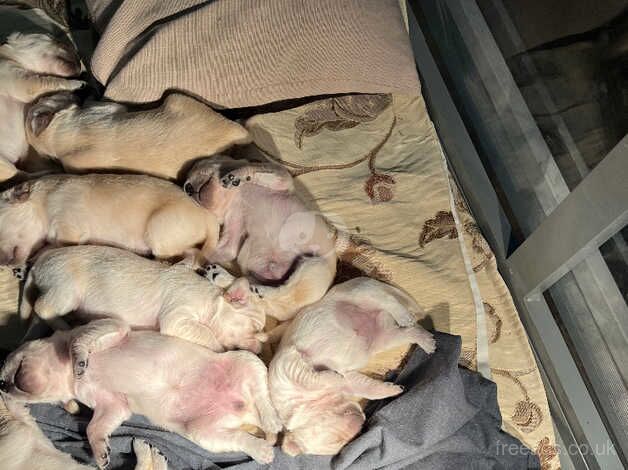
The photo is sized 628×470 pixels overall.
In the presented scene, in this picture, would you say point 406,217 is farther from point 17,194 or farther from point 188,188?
point 17,194

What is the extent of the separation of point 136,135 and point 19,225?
16.3 inches

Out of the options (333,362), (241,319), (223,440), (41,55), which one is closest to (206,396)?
(223,440)

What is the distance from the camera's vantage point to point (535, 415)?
74.4 inches

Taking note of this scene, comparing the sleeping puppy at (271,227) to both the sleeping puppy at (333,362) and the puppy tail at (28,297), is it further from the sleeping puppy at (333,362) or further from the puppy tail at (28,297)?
the puppy tail at (28,297)

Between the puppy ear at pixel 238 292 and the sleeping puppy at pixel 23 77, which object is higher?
the sleeping puppy at pixel 23 77

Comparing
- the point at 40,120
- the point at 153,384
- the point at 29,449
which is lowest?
the point at 29,449

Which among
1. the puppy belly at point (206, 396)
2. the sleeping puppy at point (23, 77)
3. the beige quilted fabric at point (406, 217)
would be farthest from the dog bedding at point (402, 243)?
the sleeping puppy at point (23, 77)

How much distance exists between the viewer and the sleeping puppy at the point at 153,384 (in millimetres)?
1585

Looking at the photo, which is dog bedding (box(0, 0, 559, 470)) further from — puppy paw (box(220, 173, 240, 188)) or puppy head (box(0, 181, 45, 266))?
puppy paw (box(220, 173, 240, 188))

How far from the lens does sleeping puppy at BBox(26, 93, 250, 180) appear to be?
187cm

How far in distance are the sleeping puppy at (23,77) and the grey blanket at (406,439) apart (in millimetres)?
852

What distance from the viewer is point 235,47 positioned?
2.04m

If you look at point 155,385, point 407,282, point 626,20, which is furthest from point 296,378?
point 626,20

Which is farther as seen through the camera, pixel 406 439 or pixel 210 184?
pixel 210 184
